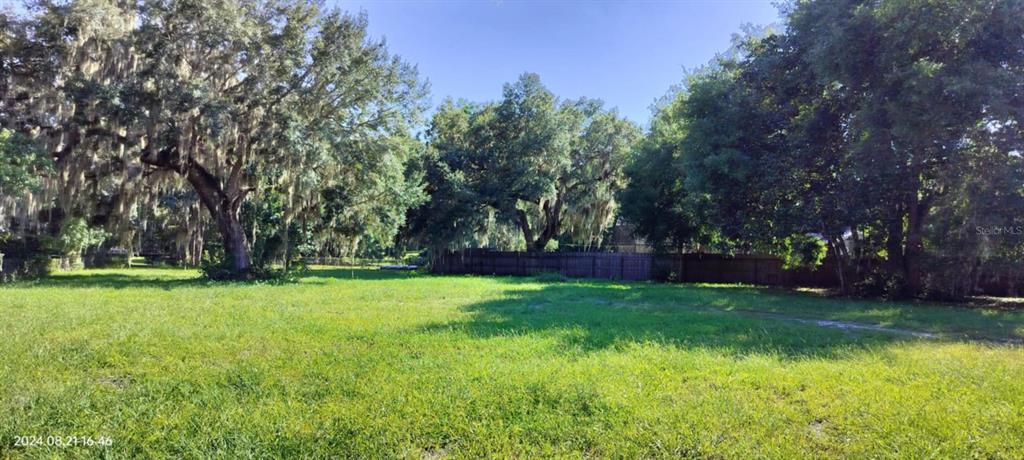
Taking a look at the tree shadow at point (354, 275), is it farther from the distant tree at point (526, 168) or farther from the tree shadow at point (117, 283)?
the tree shadow at point (117, 283)

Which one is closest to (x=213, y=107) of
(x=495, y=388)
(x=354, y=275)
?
(x=354, y=275)

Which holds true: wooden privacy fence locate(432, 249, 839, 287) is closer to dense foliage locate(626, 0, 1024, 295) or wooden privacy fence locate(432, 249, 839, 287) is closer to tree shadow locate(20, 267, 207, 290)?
dense foliage locate(626, 0, 1024, 295)

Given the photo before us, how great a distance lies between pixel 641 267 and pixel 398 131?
11.0 metres

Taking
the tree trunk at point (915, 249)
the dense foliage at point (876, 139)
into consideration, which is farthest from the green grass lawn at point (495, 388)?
the tree trunk at point (915, 249)

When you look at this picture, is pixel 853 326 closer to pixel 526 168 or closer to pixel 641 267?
pixel 641 267

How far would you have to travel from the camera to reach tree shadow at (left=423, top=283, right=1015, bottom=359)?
546 cm

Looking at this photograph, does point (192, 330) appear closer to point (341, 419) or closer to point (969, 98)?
point (341, 419)

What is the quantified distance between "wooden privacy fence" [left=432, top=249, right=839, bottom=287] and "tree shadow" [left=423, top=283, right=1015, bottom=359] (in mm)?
9893

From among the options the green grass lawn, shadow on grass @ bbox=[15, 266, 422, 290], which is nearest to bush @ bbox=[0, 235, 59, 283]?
shadow on grass @ bbox=[15, 266, 422, 290]

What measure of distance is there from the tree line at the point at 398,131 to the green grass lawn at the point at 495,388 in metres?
5.04

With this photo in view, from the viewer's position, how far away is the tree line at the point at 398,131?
32.2 ft

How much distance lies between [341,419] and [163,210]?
1013 inches

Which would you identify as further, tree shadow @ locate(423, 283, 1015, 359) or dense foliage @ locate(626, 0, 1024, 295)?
dense foliage @ locate(626, 0, 1024, 295)

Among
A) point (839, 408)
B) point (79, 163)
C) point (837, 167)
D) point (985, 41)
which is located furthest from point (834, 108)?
point (79, 163)
